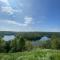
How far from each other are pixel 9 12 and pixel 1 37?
6.57ft

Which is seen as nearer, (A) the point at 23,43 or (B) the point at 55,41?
(A) the point at 23,43

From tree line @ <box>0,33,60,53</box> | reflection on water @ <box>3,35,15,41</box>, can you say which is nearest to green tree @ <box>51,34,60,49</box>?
tree line @ <box>0,33,60,53</box>

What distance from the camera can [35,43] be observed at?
976 centimetres

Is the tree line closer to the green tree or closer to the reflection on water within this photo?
the green tree

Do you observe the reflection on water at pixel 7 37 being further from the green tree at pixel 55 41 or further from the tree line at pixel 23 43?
the green tree at pixel 55 41

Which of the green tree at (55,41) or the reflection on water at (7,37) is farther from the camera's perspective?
the reflection on water at (7,37)

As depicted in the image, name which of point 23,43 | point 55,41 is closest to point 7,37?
point 23,43

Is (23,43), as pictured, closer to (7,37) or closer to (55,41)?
(7,37)

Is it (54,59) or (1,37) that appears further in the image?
(1,37)

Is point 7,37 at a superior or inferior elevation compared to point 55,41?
superior

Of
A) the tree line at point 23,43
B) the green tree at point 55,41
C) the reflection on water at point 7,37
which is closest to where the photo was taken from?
the tree line at point 23,43

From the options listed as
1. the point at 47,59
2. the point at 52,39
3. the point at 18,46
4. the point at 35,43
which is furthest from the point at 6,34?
the point at 47,59

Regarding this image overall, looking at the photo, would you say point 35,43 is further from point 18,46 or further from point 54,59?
point 54,59

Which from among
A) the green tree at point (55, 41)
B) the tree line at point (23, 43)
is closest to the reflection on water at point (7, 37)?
the tree line at point (23, 43)
